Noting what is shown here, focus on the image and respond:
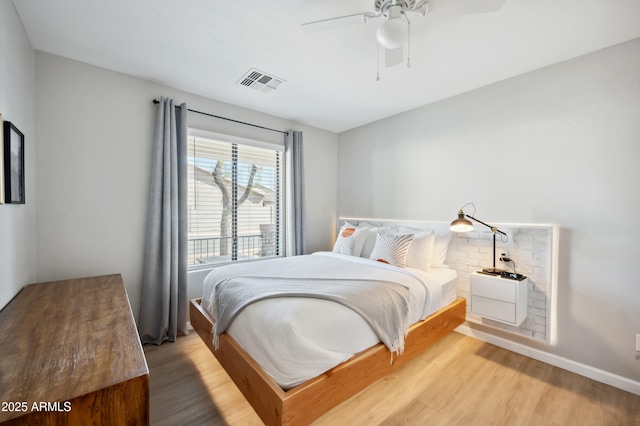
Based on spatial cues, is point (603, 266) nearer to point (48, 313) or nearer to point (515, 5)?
point (515, 5)

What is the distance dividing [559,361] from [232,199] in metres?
3.59

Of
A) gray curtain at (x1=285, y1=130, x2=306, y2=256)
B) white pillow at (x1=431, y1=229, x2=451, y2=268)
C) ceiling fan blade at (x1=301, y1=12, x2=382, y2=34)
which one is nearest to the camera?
ceiling fan blade at (x1=301, y1=12, x2=382, y2=34)

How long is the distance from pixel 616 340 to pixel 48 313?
12.6ft

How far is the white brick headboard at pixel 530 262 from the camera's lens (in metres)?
2.24

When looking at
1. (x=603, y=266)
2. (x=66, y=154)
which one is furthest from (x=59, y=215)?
(x=603, y=266)

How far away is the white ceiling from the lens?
1668mm

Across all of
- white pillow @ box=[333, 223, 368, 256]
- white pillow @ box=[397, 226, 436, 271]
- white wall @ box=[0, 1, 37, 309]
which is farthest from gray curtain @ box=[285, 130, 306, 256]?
white wall @ box=[0, 1, 37, 309]

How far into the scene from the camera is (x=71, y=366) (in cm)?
98

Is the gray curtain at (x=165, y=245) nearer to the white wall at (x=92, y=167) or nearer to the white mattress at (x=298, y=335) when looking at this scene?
the white wall at (x=92, y=167)

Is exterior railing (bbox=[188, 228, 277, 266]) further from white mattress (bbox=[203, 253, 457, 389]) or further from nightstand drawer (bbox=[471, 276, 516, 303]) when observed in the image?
nightstand drawer (bbox=[471, 276, 516, 303])

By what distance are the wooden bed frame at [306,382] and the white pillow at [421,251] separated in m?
0.70

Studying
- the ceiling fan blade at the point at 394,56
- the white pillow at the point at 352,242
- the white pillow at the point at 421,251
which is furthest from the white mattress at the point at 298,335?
the ceiling fan blade at the point at 394,56

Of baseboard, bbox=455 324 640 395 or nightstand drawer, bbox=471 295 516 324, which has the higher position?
nightstand drawer, bbox=471 295 516 324

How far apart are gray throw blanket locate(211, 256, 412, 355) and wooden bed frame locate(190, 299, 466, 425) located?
0.11 metres
